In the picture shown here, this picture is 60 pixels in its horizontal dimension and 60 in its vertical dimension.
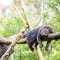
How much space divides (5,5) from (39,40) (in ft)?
15.7

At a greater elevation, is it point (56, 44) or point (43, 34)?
point (43, 34)

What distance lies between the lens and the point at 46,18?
469 cm

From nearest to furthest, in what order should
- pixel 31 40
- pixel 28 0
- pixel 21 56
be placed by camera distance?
pixel 31 40 → pixel 21 56 → pixel 28 0

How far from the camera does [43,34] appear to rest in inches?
71.9

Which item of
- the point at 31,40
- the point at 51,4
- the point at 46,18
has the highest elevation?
the point at 31,40

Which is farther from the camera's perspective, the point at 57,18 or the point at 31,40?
the point at 57,18

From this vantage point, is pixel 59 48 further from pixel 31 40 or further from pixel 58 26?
pixel 31 40

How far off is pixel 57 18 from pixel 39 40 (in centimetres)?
291

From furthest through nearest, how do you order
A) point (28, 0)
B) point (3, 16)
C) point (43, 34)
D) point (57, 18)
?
point (28, 0) → point (3, 16) → point (57, 18) → point (43, 34)

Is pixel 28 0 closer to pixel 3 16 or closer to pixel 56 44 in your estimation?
pixel 3 16

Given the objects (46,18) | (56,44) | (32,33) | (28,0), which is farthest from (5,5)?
(32,33)

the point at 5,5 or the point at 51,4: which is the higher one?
the point at 51,4

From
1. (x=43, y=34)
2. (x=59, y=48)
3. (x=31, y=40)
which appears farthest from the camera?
(x=59, y=48)

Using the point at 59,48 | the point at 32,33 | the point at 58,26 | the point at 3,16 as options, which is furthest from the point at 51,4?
the point at 32,33
